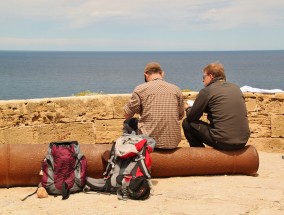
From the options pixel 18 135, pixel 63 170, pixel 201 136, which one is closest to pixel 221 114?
pixel 201 136

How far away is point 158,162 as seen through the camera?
593 centimetres

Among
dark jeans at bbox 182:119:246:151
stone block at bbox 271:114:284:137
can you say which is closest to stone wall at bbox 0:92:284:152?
stone block at bbox 271:114:284:137

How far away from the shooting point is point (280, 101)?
8.30m

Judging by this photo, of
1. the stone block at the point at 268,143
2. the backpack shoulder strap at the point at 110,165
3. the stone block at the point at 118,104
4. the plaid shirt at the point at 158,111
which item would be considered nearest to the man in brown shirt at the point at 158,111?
the plaid shirt at the point at 158,111

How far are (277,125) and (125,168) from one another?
3.86 meters

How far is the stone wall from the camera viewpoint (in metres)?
7.37

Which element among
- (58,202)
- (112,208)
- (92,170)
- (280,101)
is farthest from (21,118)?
(280,101)

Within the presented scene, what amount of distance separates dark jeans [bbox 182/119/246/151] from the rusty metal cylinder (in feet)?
0.25

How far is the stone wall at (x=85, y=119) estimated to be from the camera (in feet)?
24.2

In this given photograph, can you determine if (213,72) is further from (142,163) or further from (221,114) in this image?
(142,163)

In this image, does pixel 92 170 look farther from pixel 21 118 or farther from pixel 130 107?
pixel 21 118

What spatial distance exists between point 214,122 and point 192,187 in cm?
99

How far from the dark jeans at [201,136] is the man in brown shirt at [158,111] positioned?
1.28 ft

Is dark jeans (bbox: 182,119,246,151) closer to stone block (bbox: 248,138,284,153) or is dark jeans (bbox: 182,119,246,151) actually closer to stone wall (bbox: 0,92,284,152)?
stone wall (bbox: 0,92,284,152)
